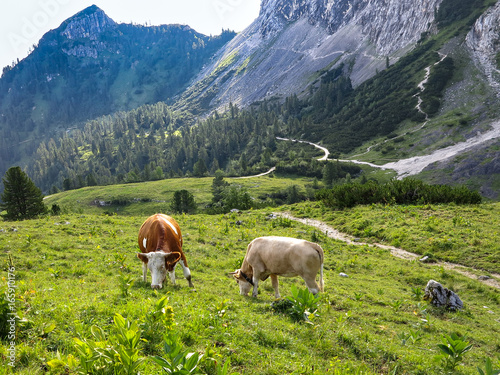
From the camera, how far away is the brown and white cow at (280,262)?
37.4ft

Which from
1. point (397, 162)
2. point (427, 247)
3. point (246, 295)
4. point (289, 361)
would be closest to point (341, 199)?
point (427, 247)

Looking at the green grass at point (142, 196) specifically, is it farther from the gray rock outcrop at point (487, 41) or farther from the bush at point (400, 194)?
the gray rock outcrop at point (487, 41)

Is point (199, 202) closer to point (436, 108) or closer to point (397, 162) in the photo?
point (397, 162)

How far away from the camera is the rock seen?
12070mm

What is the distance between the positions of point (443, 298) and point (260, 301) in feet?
26.7

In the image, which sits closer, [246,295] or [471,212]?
[246,295]

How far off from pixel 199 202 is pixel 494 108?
115 meters

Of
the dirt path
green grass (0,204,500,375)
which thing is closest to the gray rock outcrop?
the dirt path

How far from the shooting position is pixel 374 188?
1342 inches

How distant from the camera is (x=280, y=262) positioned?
11.9 m

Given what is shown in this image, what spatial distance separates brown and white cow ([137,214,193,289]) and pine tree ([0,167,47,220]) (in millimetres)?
48023

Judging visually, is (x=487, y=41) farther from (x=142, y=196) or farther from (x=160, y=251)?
(x=160, y=251)

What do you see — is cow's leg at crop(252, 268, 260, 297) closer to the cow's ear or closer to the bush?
the cow's ear

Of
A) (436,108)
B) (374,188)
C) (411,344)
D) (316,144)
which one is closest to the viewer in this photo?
(411,344)
